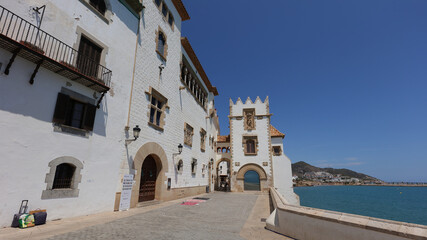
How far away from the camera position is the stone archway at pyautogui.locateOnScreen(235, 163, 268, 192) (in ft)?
80.2

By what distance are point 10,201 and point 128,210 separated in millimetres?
4436

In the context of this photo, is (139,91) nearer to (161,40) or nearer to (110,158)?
(110,158)

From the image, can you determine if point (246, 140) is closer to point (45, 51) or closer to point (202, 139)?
point (202, 139)

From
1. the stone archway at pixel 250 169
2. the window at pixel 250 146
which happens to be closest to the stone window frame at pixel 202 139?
the stone archway at pixel 250 169

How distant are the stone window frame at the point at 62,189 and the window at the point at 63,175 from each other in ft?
0.45

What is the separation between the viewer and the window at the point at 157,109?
1201 centimetres

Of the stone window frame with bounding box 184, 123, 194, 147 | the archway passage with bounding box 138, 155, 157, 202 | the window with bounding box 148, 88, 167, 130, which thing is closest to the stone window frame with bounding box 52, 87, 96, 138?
the window with bounding box 148, 88, 167, 130

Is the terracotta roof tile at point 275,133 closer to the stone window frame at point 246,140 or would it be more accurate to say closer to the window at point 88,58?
the stone window frame at point 246,140

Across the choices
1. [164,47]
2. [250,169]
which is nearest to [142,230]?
[164,47]

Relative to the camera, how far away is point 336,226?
411 cm

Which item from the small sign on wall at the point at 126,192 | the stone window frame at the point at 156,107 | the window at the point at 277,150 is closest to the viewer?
the small sign on wall at the point at 126,192

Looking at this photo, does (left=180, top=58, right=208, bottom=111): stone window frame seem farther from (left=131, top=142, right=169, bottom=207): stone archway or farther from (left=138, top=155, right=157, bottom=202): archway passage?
(left=138, top=155, right=157, bottom=202): archway passage

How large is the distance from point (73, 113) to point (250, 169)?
21.8 metres

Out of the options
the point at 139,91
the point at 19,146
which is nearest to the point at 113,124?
the point at 139,91
